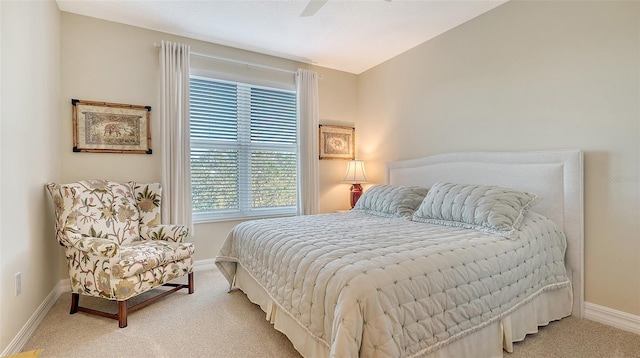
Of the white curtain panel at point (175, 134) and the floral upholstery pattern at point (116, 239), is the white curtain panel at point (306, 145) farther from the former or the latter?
the floral upholstery pattern at point (116, 239)

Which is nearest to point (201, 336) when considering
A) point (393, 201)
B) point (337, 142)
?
point (393, 201)

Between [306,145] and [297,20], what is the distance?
5.04ft

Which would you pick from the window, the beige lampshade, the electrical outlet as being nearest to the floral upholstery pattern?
the electrical outlet

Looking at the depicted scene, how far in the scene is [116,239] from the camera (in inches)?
103

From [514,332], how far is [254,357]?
1.59m

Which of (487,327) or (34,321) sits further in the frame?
(34,321)

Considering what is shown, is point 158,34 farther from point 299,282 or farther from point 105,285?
point 299,282

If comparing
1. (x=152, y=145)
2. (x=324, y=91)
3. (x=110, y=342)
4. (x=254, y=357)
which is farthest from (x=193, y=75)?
A: (x=254, y=357)

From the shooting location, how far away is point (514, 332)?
1.88 metres

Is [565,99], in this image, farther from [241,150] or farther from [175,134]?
[175,134]

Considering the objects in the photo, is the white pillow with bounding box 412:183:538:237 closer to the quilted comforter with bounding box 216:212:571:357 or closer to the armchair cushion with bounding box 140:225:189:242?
the quilted comforter with bounding box 216:212:571:357

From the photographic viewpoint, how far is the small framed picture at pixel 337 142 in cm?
440

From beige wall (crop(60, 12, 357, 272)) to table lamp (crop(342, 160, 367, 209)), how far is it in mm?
1655

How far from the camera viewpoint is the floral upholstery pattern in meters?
2.18
